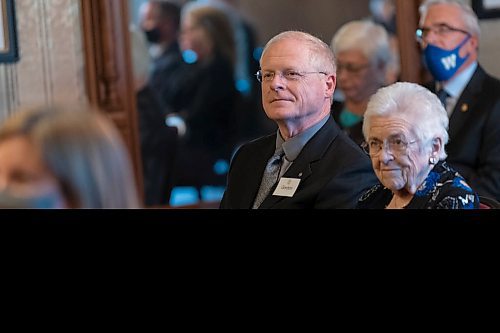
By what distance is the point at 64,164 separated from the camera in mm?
2053

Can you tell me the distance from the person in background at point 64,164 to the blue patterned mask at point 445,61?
267 centimetres

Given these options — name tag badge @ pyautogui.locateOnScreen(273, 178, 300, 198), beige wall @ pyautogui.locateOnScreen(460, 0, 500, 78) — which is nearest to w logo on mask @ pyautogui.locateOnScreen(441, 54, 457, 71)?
name tag badge @ pyautogui.locateOnScreen(273, 178, 300, 198)

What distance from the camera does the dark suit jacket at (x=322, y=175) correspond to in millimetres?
3164

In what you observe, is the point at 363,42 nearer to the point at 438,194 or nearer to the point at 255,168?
the point at 255,168

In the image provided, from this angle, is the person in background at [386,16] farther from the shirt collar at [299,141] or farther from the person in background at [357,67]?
the shirt collar at [299,141]

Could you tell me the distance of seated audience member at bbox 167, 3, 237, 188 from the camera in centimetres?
649

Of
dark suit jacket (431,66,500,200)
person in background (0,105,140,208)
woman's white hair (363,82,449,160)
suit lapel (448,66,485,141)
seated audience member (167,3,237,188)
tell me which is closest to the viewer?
person in background (0,105,140,208)

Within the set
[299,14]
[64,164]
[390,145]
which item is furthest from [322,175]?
[299,14]

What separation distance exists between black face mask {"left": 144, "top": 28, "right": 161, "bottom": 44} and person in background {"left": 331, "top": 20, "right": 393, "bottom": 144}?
140 cm

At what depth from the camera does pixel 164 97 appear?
6445 millimetres

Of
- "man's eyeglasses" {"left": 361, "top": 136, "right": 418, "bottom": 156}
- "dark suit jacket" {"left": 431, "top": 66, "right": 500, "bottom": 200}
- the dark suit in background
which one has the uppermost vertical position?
"man's eyeglasses" {"left": 361, "top": 136, "right": 418, "bottom": 156}

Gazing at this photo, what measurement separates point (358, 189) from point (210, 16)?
11.4 feet

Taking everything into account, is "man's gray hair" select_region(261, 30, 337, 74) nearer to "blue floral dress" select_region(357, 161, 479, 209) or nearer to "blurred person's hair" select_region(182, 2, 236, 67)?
"blue floral dress" select_region(357, 161, 479, 209)
